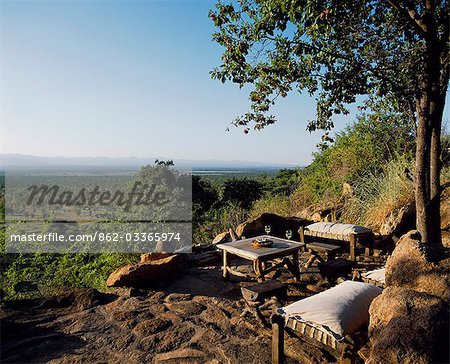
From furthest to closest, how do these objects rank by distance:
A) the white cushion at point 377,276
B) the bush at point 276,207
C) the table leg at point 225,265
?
the bush at point 276,207, the table leg at point 225,265, the white cushion at point 377,276

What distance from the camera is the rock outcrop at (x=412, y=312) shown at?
1.78 metres

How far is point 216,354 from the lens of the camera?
3.09 m

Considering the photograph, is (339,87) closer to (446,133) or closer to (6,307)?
(6,307)

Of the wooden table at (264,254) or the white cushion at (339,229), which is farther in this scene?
the white cushion at (339,229)

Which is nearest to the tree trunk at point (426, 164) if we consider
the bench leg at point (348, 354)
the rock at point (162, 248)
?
the bench leg at point (348, 354)

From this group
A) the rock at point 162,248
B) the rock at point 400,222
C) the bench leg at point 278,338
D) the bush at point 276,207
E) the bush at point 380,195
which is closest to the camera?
the bench leg at point 278,338

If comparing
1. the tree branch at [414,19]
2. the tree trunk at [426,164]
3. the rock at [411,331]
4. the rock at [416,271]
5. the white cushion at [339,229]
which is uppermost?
the tree branch at [414,19]

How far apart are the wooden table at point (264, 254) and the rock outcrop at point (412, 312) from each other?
2.28m

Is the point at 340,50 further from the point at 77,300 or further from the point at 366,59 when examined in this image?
the point at 77,300

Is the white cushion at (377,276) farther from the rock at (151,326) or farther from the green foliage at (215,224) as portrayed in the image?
the green foliage at (215,224)

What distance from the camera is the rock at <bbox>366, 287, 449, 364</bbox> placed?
1755 mm

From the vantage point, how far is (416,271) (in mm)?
2430

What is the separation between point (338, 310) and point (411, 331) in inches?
30.2

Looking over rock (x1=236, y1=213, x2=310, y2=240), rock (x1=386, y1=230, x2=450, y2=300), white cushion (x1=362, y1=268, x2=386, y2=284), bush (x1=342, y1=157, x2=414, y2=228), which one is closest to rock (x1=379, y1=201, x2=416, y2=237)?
bush (x1=342, y1=157, x2=414, y2=228)
